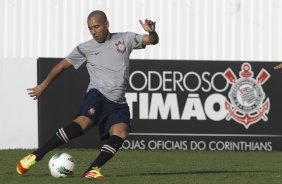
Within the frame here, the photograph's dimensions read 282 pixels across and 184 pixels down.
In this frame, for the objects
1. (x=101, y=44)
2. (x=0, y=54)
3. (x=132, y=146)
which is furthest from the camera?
(x=0, y=54)

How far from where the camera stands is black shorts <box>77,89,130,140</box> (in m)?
12.8

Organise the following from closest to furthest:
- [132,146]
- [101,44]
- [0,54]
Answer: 1. [101,44]
2. [132,146]
3. [0,54]

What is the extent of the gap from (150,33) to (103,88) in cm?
91

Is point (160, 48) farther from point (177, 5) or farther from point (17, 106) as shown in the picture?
point (17, 106)

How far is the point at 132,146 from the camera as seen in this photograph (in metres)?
19.3

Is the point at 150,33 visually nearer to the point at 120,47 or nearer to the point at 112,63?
the point at 120,47

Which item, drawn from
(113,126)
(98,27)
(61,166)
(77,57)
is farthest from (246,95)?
(61,166)

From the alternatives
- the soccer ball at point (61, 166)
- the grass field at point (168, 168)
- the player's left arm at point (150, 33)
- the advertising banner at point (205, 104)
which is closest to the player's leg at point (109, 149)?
the grass field at point (168, 168)

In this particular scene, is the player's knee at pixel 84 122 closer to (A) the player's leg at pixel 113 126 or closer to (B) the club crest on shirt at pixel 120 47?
(A) the player's leg at pixel 113 126

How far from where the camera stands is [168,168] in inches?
584

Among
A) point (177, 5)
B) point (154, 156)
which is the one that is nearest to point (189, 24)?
point (177, 5)

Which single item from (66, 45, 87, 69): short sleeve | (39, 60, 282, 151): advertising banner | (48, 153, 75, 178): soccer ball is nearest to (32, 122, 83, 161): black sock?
(48, 153, 75, 178): soccer ball

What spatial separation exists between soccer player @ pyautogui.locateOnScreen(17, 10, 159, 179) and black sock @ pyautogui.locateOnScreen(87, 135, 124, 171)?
12 millimetres

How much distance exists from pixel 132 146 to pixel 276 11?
15.1ft
